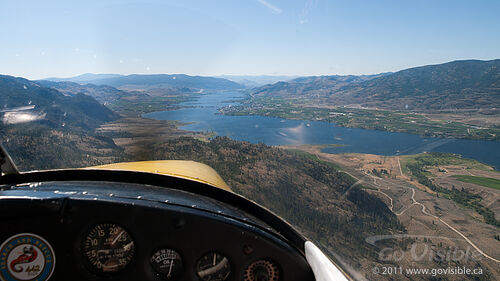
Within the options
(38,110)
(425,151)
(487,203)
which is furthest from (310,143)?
(38,110)

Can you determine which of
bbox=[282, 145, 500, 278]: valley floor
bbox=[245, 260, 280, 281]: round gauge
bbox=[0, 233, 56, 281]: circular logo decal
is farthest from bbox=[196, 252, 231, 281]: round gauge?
bbox=[282, 145, 500, 278]: valley floor

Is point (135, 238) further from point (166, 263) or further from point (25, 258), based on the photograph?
point (25, 258)

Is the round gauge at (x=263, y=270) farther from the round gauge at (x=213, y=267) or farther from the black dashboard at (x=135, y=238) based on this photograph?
the round gauge at (x=213, y=267)

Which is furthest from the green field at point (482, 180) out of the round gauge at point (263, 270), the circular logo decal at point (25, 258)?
the circular logo decal at point (25, 258)

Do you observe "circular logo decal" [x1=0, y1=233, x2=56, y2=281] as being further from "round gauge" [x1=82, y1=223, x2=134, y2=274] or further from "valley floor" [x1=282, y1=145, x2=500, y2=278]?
"valley floor" [x1=282, y1=145, x2=500, y2=278]

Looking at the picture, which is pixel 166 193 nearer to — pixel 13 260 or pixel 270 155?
pixel 13 260

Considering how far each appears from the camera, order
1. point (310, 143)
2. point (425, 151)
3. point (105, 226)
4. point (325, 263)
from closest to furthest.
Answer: point (325, 263), point (105, 226), point (425, 151), point (310, 143)

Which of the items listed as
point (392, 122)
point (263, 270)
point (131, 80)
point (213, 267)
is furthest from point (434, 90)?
point (213, 267)
